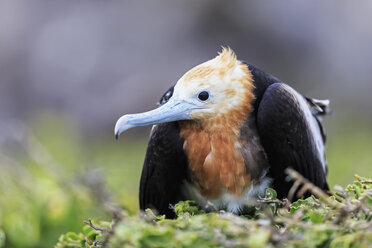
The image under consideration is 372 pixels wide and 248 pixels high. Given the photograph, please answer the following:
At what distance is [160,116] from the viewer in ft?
6.66

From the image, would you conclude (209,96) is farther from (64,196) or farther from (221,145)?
(64,196)

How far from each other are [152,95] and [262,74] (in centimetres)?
433

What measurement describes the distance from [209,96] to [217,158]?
24cm

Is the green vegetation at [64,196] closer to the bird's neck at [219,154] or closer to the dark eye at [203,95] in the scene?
the bird's neck at [219,154]

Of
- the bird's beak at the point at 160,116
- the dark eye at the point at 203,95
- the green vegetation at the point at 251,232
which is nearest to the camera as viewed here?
the green vegetation at the point at 251,232

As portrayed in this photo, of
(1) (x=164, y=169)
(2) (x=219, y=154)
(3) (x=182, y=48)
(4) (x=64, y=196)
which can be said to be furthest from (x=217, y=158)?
(3) (x=182, y=48)

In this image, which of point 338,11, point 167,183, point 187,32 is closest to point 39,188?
point 167,183

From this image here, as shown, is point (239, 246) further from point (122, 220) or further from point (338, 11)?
point (338, 11)

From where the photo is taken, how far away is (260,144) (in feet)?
7.14

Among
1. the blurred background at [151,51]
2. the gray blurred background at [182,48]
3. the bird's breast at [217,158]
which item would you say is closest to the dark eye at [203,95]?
the bird's breast at [217,158]

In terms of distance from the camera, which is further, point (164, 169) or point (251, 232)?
point (164, 169)

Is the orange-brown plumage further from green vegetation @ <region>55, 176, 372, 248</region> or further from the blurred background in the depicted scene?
the blurred background

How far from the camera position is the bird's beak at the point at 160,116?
1985 mm

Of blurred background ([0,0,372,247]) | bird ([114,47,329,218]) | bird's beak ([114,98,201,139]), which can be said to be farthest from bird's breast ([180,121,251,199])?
blurred background ([0,0,372,247])
